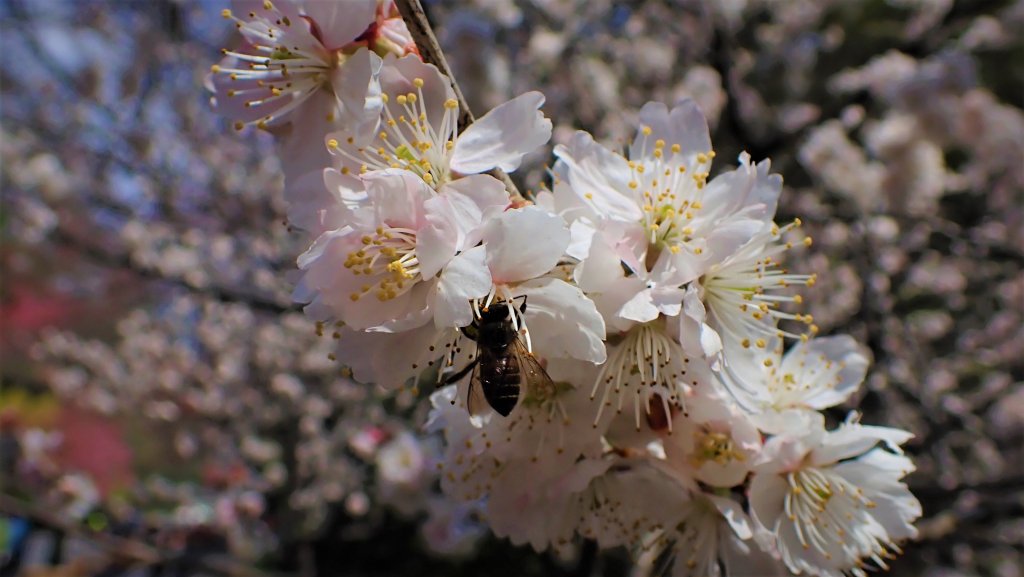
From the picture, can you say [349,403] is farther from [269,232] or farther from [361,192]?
[361,192]

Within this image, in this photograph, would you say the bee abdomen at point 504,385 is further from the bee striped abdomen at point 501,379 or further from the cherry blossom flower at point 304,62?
the cherry blossom flower at point 304,62

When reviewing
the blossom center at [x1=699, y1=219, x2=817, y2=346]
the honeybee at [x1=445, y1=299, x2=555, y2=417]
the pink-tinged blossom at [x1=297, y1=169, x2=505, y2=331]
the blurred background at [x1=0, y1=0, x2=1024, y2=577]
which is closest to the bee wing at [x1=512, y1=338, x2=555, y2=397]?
the honeybee at [x1=445, y1=299, x2=555, y2=417]

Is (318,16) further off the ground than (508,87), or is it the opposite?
(508,87)

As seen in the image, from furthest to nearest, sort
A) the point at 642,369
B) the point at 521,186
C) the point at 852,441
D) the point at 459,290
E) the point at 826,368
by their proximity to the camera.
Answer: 1. the point at 521,186
2. the point at 826,368
3. the point at 852,441
4. the point at 642,369
5. the point at 459,290

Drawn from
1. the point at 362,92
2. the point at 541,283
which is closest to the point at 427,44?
the point at 362,92

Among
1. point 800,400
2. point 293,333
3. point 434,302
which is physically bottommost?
point 800,400

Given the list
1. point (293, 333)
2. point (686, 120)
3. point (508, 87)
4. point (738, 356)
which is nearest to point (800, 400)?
point (738, 356)

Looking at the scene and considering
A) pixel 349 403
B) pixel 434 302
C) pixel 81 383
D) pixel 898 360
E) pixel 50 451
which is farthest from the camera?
pixel 81 383

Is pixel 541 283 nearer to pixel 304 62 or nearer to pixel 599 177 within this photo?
pixel 599 177
